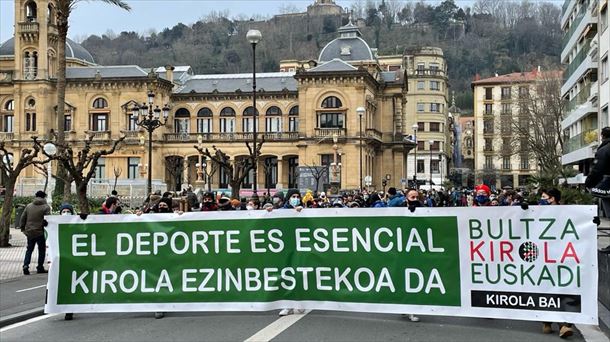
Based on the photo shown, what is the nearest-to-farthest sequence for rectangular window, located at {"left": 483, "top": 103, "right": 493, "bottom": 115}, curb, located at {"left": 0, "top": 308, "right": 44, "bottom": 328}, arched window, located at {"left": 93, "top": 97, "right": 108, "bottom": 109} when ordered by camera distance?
curb, located at {"left": 0, "top": 308, "right": 44, "bottom": 328} → arched window, located at {"left": 93, "top": 97, "right": 108, "bottom": 109} → rectangular window, located at {"left": 483, "top": 103, "right": 493, "bottom": 115}

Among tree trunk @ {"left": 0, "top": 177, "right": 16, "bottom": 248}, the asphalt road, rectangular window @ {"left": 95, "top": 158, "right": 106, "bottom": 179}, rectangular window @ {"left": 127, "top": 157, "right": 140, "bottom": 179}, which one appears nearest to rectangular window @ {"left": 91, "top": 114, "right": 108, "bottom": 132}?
rectangular window @ {"left": 95, "top": 158, "right": 106, "bottom": 179}

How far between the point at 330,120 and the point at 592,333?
68188 mm

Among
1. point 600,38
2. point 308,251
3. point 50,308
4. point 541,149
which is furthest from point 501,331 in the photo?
point 541,149

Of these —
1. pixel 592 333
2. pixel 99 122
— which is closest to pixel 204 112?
pixel 99 122

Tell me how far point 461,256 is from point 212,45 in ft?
526

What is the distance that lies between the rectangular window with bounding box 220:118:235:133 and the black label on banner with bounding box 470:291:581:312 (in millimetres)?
75368

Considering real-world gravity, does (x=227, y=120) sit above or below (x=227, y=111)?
below

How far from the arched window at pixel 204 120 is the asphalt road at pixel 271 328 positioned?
246 feet

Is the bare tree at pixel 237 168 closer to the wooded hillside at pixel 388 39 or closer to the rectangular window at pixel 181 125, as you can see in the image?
the rectangular window at pixel 181 125

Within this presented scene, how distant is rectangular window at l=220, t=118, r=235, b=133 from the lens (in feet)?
275

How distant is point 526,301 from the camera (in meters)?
9.01

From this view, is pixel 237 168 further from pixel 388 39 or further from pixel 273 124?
pixel 388 39

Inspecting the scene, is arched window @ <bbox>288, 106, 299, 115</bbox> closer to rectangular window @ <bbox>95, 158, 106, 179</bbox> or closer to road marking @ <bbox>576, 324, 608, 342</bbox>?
rectangular window @ <bbox>95, 158, 106, 179</bbox>

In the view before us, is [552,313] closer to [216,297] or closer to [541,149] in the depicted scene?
[216,297]
